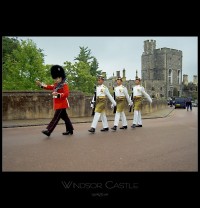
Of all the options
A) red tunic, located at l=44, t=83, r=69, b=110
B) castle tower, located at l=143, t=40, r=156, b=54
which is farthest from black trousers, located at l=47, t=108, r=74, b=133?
castle tower, located at l=143, t=40, r=156, b=54

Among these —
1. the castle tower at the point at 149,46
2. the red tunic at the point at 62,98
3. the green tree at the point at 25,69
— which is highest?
the castle tower at the point at 149,46

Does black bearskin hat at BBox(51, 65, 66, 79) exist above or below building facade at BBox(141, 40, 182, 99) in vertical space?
below

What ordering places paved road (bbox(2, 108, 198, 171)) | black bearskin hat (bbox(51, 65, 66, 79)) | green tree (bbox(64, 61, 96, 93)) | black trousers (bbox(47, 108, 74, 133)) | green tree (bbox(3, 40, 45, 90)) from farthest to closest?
green tree (bbox(64, 61, 96, 93))
green tree (bbox(3, 40, 45, 90))
black bearskin hat (bbox(51, 65, 66, 79))
black trousers (bbox(47, 108, 74, 133))
paved road (bbox(2, 108, 198, 171))

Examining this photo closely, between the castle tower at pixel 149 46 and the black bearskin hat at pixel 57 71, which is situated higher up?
the castle tower at pixel 149 46

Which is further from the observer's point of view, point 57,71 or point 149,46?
point 149,46

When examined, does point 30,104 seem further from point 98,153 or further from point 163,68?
point 163,68

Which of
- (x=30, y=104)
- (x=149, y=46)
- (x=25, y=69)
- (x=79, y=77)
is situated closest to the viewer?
(x=30, y=104)

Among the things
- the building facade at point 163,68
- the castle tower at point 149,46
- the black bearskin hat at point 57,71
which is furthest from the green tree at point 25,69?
the castle tower at point 149,46

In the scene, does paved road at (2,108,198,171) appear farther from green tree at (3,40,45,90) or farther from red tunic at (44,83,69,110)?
green tree at (3,40,45,90)

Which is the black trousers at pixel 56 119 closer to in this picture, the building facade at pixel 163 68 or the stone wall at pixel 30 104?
the stone wall at pixel 30 104

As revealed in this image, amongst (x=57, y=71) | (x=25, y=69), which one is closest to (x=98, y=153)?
(x=57, y=71)

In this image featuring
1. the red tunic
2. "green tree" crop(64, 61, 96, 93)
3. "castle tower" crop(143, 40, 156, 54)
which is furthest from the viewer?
"castle tower" crop(143, 40, 156, 54)
